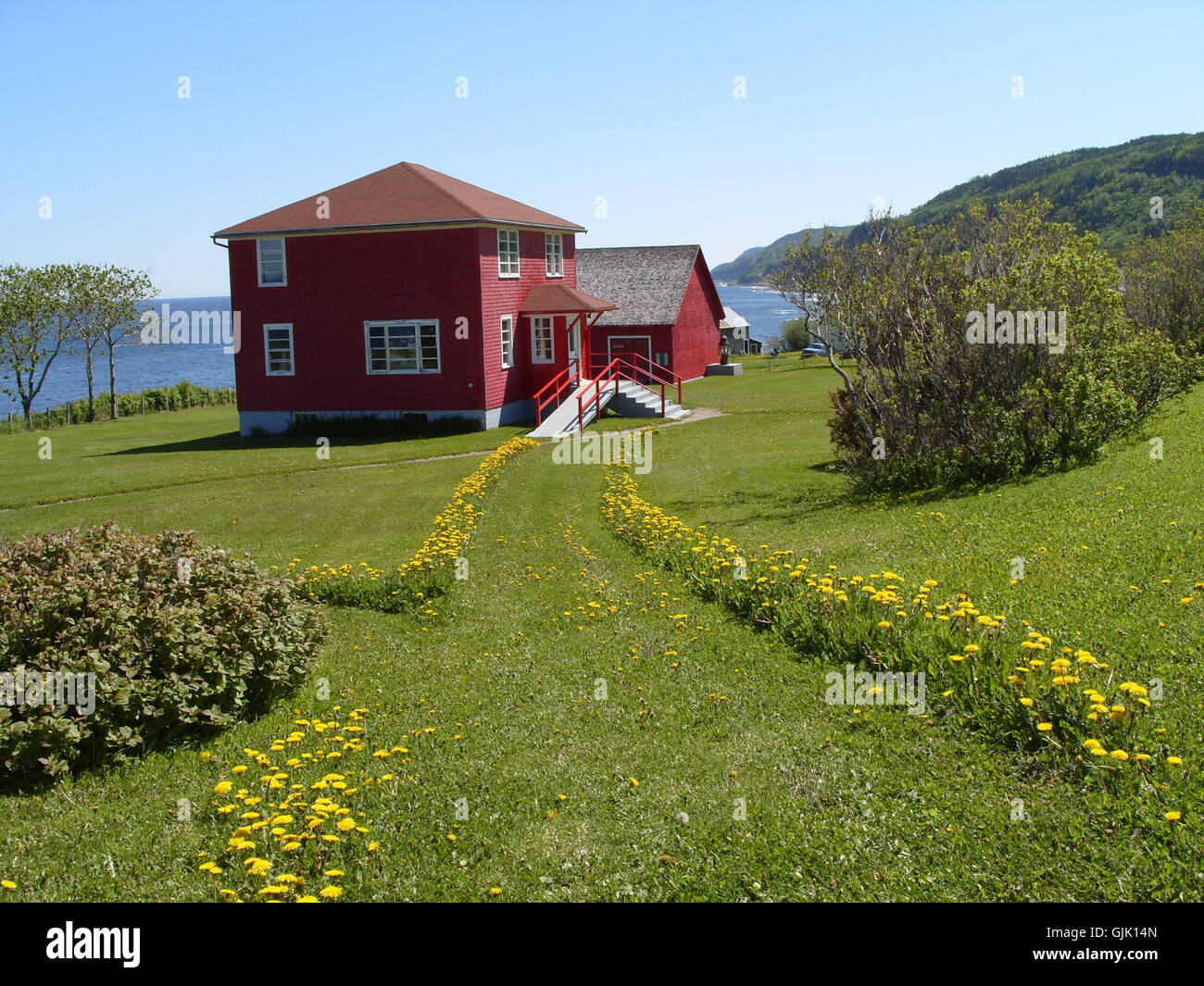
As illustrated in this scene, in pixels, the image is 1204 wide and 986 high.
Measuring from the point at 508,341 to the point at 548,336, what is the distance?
232cm

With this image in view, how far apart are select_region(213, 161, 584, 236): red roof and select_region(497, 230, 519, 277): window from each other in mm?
469

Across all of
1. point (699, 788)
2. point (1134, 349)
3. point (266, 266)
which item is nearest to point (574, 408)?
point (266, 266)

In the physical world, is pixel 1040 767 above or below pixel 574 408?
below

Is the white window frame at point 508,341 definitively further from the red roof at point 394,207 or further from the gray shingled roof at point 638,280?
the gray shingled roof at point 638,280

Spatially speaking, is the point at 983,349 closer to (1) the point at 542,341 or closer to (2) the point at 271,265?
(1) the point at 542,341

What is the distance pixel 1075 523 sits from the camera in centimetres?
1142

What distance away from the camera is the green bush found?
705 cm

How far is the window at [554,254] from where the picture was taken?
36188mm

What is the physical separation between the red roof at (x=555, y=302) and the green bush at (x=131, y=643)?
81.9 feet

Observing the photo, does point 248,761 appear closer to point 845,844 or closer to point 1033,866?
point 845,844

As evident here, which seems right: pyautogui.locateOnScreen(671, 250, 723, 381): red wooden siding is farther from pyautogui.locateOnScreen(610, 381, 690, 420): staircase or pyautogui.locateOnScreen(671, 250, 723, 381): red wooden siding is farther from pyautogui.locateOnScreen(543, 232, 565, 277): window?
pyautogui.locateOnScreen(610, 381, 690, 420): staircase

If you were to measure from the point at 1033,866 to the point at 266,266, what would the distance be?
31.5 m

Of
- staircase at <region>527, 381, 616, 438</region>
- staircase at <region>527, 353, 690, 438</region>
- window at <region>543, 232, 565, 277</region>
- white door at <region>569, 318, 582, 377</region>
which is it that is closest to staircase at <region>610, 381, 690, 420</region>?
staircase at <region>527, 353, 690, 438</region>
